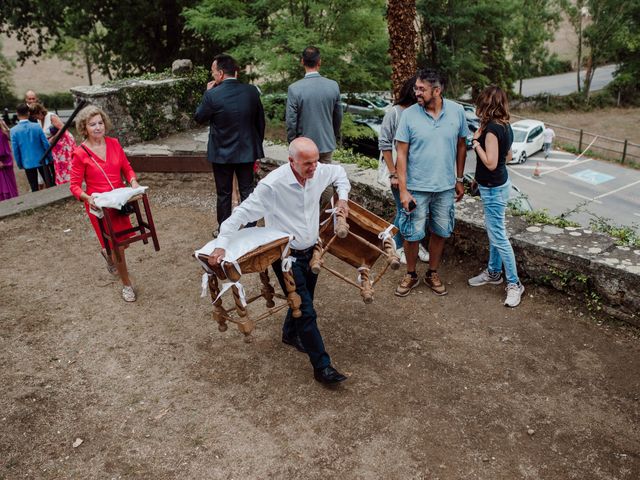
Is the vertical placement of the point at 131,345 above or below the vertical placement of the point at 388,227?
below

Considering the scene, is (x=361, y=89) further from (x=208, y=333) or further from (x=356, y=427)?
(x=356, y=427)

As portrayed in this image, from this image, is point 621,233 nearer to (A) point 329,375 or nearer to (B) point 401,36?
(A) point 329,375

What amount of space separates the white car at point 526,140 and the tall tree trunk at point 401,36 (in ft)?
41.3

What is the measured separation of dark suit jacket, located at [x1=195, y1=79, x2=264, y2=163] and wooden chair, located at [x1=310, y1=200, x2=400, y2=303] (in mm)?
1798

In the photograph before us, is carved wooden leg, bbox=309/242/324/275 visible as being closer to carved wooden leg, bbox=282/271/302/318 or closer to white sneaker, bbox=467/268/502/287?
carved wooden leg, bbox=282/271/302/318

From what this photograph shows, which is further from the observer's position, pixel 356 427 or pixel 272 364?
pixel 272 364

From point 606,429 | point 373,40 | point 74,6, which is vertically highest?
point 74,6

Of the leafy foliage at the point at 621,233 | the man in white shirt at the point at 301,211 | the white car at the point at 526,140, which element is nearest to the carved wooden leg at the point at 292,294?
the man in white shirt at the point at 301,211

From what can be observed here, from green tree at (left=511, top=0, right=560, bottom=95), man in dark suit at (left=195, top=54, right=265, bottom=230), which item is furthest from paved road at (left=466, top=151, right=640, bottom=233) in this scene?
man in dark suit at (left=195, top=54, right=265, bottom=230)

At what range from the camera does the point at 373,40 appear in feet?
38.7

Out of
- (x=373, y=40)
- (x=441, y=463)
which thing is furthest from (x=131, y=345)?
(x=373, y=40)

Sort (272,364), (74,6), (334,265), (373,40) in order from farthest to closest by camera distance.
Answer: (74,6), (373,40), (334,265), (272,364)

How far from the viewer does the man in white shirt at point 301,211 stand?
3254mm

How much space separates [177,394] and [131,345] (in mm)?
806
